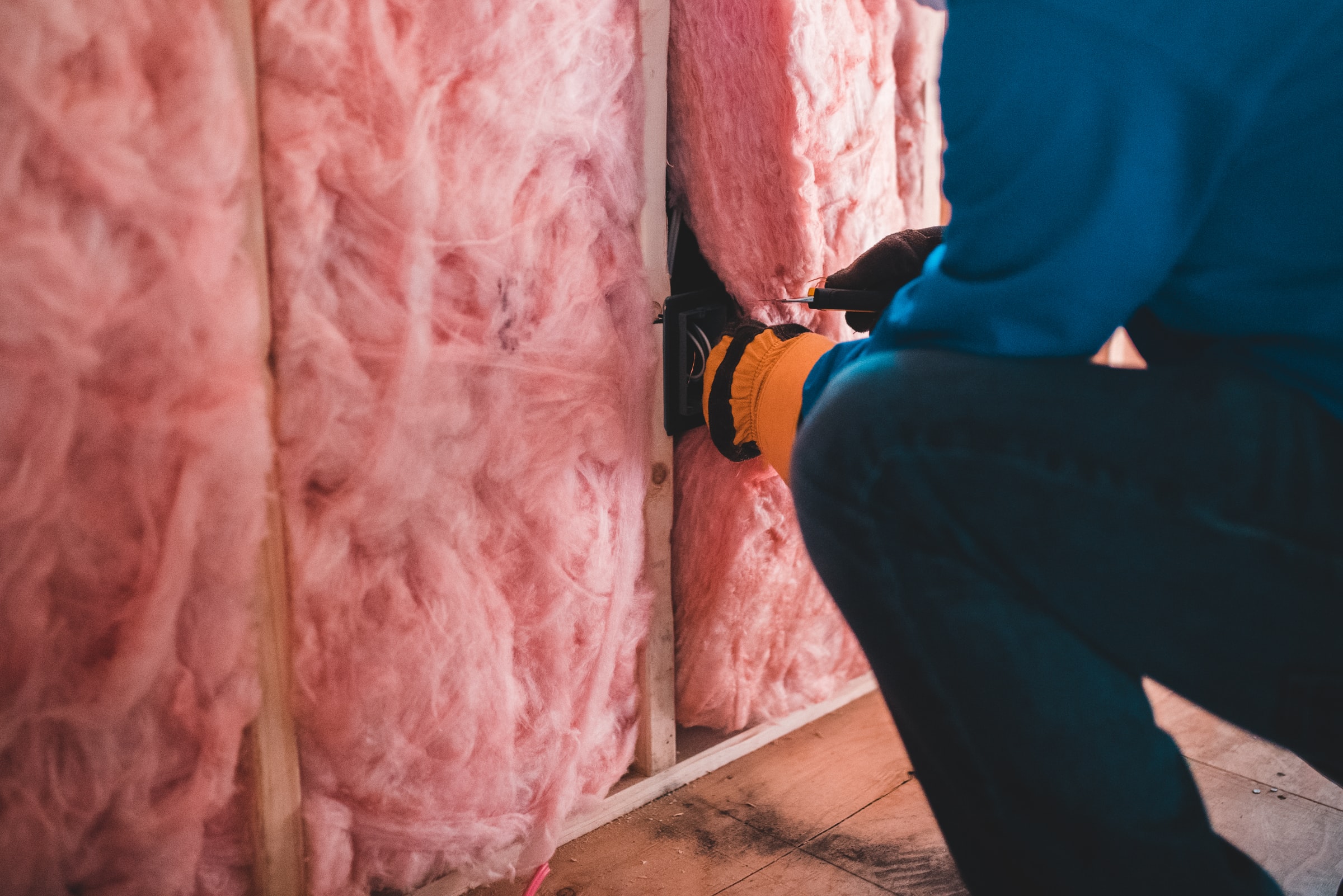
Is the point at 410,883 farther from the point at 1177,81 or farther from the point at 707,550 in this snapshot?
the point at 1177,81

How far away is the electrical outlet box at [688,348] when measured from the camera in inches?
40.3

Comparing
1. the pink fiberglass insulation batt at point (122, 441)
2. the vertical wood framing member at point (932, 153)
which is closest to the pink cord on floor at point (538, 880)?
the pink fiberglass insulation batt at point (122, 441)

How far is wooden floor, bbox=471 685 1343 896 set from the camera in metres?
0.91

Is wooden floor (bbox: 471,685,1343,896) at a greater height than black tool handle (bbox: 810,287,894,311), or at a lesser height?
lesser

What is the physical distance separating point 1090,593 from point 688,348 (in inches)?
23.7

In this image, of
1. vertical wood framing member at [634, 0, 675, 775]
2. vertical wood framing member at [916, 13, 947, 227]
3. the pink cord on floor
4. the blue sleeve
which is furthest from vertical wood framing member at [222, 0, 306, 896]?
vertical wood framing member at [916, 13, 947, 227]

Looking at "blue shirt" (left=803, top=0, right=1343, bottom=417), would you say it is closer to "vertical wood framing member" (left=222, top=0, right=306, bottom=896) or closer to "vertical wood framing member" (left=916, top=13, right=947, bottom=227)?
"vertical wood framing member" (left=222, top=0, right=306, bottom=896)

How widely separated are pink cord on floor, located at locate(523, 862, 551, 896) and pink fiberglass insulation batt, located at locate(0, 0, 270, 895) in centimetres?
31

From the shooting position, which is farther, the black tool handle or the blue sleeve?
the black tool handle

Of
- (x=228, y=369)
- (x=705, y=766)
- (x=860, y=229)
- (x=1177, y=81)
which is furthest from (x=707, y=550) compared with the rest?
(x=1177, y=81)

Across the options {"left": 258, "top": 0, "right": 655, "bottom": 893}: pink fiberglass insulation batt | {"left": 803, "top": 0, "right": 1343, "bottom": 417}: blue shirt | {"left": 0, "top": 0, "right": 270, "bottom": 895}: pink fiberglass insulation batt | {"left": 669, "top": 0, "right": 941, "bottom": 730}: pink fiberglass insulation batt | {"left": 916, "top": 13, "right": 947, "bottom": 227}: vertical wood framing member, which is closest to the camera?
{"left": 803, "top": 0, "right": 1343, "bottom": 417}: blue shirt

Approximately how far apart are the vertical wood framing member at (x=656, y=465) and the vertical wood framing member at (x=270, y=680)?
0.40m

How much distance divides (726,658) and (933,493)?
23.2 inches

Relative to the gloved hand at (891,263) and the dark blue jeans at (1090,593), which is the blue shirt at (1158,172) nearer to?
the dark blue jeans at (1090,593)
